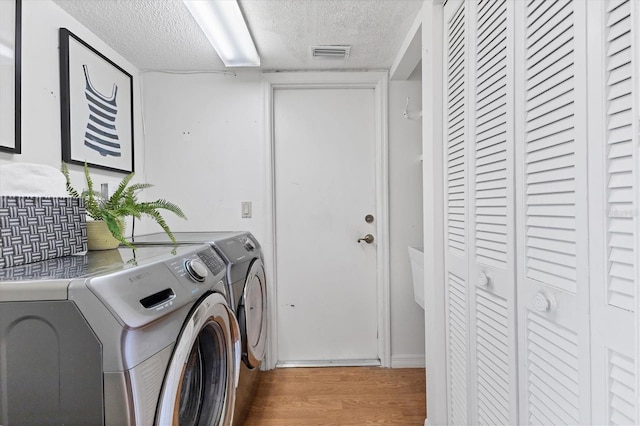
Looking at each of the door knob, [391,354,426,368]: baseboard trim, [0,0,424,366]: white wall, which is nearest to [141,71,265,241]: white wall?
[0,0,424,366]: white wall

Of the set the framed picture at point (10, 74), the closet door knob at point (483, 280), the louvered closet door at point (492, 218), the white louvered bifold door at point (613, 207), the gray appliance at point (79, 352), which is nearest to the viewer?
the white louvered bifold door at point (613, 207)

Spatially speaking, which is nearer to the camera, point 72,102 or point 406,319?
point 72,102

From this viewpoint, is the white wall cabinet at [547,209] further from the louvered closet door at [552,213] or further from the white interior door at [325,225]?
the white interior door at [325,225]

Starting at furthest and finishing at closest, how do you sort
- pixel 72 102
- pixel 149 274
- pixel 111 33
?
pixel 111 33, pixel 72 102, pixel 149 274

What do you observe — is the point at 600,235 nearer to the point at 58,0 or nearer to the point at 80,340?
the point at 80,340

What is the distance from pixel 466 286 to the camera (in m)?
1.27

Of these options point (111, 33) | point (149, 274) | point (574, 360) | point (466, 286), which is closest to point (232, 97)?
point (111, 33)

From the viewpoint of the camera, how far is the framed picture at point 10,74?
1231 millimetres

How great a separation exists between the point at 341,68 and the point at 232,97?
76 cm

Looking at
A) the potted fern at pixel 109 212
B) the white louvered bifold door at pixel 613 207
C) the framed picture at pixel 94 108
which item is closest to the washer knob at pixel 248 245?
the potted fern at pixel 109 212

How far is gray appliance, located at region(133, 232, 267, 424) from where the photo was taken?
1.57m

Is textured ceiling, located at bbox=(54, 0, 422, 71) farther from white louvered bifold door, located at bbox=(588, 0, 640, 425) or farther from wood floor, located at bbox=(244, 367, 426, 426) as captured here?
wood floor, located at bbox=(244, 367, 426, 426)

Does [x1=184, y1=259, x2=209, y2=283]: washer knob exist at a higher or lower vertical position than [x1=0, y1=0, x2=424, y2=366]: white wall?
lower

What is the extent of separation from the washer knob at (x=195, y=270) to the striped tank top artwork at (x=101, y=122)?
3.57 feet
